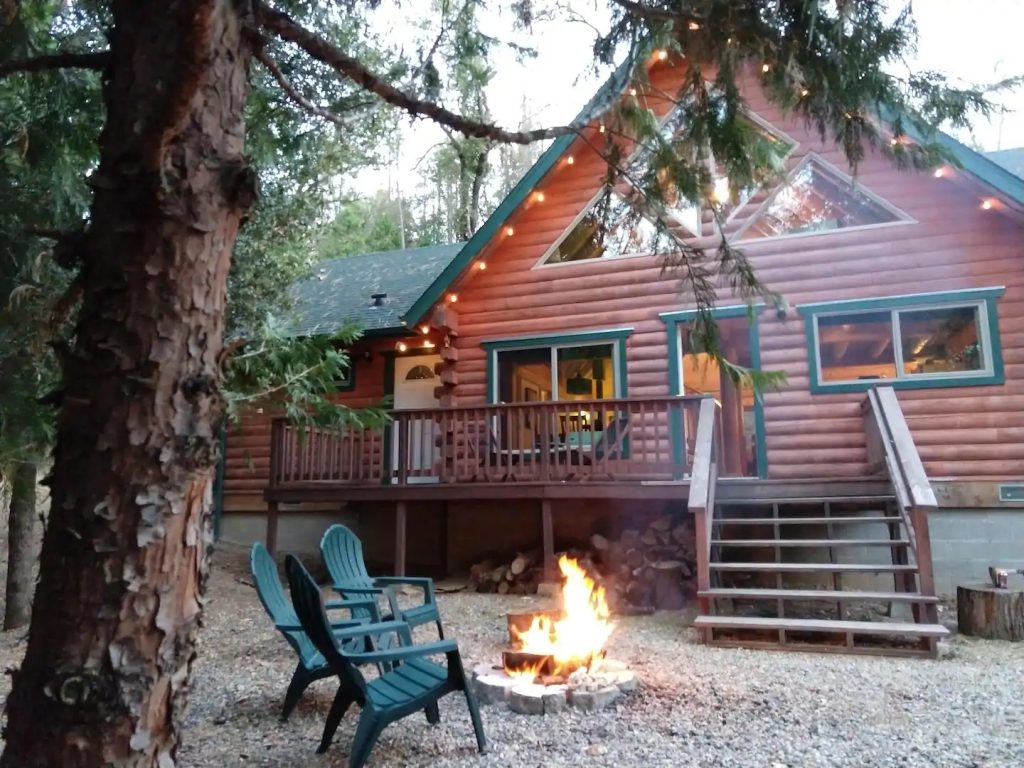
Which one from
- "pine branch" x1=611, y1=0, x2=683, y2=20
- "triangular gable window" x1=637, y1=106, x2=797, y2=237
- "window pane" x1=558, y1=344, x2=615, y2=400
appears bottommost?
"window pane" x1=558, y1=344, x2=615, y2=400

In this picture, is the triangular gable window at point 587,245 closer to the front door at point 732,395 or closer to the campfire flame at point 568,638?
the front door at point 732,395

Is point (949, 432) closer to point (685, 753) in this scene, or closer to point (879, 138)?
point (879, 138)

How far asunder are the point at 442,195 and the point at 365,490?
77.4ft

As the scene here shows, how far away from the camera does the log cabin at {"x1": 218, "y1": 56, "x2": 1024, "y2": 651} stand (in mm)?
7562

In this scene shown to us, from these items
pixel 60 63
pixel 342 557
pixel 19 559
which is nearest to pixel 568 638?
pixel 342 557

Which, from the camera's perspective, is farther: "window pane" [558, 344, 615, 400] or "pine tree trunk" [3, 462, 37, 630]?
"window pane" [558, 344, 615, 400]

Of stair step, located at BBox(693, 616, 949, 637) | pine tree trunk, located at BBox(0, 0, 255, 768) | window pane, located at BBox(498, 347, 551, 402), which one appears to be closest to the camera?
pine tree trunk, located at BBox(0, 0, 255, 768)

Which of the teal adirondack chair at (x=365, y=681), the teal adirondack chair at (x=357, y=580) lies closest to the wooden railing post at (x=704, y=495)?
the teal adirondack chair at (x=357, y=580)

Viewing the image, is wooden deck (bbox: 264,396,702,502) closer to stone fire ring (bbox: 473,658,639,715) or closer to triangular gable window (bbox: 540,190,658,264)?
triangular gable window (bbox: 540,190,658,264)

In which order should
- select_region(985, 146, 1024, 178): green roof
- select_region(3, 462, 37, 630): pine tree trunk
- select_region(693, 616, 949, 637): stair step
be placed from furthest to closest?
select_region(985, 146, 1024, 178): green roof < select_region(3, 462, 37, 630): pine tree trunk < select_region(693, 616, 949, 637): stair step

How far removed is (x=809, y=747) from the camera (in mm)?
3410

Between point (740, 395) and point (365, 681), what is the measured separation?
27.8ft

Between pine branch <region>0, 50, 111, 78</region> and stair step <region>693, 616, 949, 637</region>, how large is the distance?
527 centimetres

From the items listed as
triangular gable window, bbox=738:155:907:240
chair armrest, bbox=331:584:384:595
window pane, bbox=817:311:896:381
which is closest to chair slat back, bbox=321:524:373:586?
chair armrest, bbox=331:584:384:595
